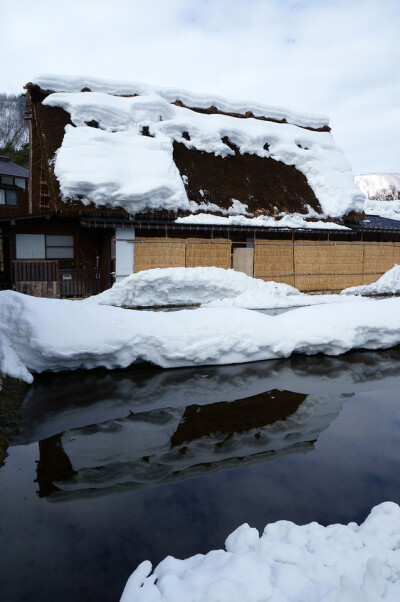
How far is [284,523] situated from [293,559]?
401 mm

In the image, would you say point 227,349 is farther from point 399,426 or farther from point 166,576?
point 166,576

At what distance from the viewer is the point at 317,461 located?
4594 millimetres

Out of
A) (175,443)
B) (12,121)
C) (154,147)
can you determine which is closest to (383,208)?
(154,147)

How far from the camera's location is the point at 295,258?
51.8 feet

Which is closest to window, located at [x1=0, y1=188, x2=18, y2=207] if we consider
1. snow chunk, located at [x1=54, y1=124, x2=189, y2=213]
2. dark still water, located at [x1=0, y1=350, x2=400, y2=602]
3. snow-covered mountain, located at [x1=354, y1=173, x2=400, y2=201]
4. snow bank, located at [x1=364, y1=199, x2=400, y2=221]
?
snow chunk, located at [x1=54, y1=124, x2=189, y2=213]

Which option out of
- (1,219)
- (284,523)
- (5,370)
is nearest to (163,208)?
(1,219)

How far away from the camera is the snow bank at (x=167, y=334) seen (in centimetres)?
677

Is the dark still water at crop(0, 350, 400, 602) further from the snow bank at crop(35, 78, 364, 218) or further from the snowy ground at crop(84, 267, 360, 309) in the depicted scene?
the snow bank at crop(35, 78, 364, 218)

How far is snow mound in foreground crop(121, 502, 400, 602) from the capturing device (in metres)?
2.51

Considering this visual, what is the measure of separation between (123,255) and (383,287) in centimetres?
1050

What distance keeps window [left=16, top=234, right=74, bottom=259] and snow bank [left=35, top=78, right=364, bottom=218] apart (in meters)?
2.30

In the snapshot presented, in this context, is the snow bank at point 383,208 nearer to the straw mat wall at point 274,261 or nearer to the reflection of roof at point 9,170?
the straw mat wall at point 274,261

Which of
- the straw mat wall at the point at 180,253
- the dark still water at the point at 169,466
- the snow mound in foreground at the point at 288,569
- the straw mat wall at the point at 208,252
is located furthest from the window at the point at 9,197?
the snow mound in foreground at the point at 288,569

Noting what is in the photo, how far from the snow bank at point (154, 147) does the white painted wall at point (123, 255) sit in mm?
1181
